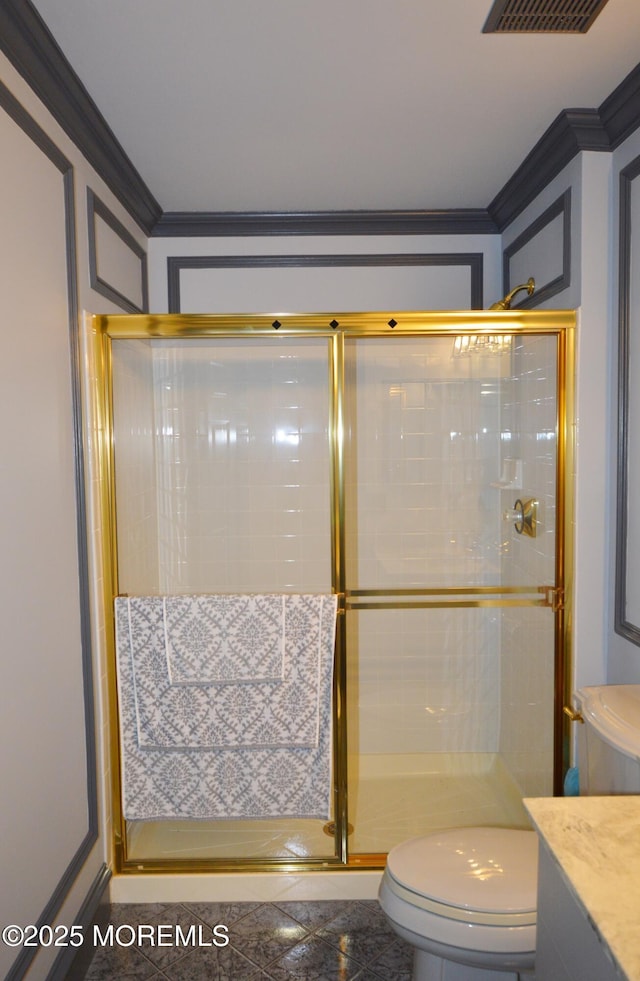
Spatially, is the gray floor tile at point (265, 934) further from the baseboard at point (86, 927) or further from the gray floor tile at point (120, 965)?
the baseboard at point (86, 927)

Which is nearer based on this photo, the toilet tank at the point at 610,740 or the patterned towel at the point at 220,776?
the toilet tank at the point at 610,740

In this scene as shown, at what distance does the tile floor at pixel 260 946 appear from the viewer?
1.93 m

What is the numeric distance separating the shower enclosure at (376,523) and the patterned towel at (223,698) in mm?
99

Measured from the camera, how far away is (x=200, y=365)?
2707mm

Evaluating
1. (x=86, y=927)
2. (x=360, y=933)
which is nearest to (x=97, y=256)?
(x=86, y=927)

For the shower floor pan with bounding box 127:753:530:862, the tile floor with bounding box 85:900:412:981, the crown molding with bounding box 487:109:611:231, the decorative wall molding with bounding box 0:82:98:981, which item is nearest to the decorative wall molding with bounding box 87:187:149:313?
the decorative wall molding with bounding box 0:82:98:981

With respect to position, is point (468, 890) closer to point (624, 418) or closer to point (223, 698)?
point (223, 698)

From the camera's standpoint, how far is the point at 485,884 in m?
1.58

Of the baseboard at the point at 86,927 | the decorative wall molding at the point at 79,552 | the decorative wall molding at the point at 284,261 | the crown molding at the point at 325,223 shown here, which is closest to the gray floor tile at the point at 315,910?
the baseboard at the point at 86,927

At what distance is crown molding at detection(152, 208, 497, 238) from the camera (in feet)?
9.49

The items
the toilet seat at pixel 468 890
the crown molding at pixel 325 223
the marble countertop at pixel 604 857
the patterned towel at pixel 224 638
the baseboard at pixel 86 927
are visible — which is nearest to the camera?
the marble countertop at pixel 604 857

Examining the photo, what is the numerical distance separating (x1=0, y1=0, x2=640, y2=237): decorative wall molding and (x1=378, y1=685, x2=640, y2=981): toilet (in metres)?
1.64

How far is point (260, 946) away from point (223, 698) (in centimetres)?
72

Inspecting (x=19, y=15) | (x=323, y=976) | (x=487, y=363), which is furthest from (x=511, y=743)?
(x=19, y=15)
